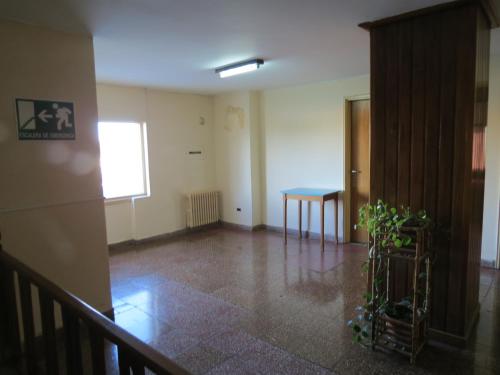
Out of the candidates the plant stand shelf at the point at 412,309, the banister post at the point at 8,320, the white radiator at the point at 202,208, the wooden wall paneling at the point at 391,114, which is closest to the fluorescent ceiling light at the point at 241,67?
the wooden wall paneling at the point at 391,114

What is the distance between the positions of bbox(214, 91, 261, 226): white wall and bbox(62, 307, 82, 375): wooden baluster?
472cm

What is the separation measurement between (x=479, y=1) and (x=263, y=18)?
1.43 metres

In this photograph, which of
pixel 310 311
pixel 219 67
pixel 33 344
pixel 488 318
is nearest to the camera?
pixel 33 344

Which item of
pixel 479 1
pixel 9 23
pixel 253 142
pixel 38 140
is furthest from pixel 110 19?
pixel 253 142

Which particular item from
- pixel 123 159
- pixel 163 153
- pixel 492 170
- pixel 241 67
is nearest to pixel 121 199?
pixel 123 159

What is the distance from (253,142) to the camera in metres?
6.10

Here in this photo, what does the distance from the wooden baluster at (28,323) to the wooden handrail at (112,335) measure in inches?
3.9

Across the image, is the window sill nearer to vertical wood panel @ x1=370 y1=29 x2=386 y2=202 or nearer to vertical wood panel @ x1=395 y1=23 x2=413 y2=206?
vertical wood panel @ x1=370 y1=29 x2=386 y2=202

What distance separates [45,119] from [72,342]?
6.12 feet

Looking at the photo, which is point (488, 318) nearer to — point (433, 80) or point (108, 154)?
point (433, 80)

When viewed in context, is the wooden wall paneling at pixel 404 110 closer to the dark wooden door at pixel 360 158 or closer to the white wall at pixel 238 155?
the dark wooden door at pixel 360 158

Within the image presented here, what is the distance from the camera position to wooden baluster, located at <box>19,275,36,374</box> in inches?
70.2

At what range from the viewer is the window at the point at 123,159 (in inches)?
204

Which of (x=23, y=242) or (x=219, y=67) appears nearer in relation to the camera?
(x=23, y=242)
